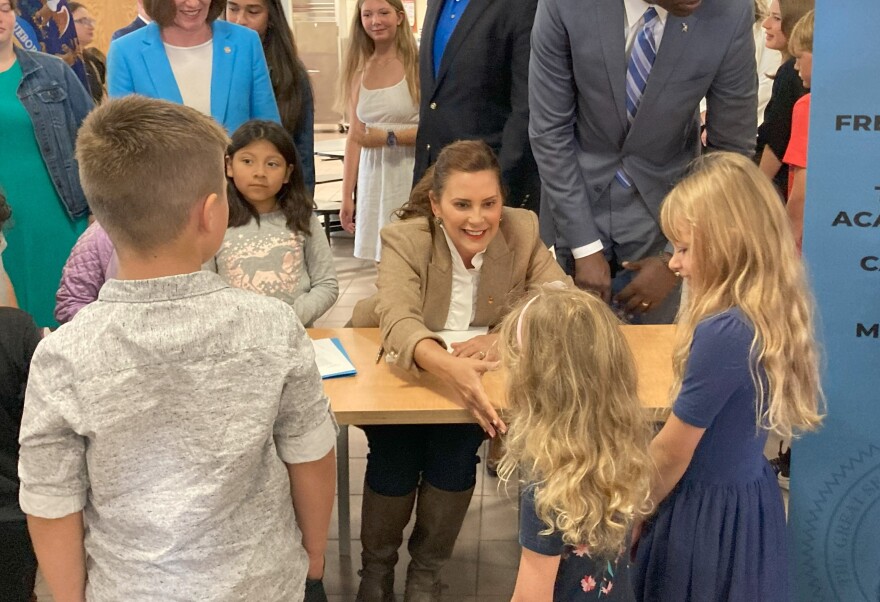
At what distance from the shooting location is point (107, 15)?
5750 millimetres

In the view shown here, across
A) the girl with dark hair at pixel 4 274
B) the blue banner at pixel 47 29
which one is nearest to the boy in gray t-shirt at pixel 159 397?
the girl with dark hair at pixel 4 274

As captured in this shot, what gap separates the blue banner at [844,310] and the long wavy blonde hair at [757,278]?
0.13m

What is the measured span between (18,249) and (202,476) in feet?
6.35

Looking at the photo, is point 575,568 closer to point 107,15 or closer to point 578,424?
point 578,424

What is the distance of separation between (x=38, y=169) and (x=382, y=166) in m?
1.47

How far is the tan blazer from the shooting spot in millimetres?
2320

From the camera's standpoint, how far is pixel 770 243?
1.74 m

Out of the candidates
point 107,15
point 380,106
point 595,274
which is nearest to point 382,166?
point 380,106

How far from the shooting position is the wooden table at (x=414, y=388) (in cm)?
195

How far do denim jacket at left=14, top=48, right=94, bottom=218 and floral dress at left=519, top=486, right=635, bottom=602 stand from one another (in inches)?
79.7

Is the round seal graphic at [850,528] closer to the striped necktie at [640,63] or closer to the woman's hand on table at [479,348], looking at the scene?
the woman's hand on table at [479,348]

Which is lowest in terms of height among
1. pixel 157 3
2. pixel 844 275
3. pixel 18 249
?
pixel 18 249

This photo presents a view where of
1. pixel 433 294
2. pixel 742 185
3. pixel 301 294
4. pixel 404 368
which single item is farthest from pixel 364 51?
pixel 742 185

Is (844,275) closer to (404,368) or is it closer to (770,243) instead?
(770,243)
